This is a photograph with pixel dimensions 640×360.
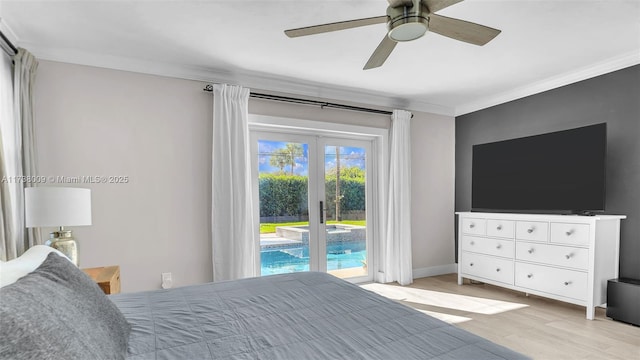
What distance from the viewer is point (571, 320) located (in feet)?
9.90

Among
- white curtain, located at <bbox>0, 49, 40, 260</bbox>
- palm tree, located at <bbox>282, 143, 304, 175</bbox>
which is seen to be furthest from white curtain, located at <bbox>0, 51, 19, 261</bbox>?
palm tree, located at <bbox>282, 143, 304, 175</bbox>

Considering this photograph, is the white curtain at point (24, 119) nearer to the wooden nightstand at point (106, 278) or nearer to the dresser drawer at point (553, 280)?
the wooden nightstand at point (106, 278)

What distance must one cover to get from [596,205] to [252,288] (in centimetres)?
343

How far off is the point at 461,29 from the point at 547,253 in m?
2.74

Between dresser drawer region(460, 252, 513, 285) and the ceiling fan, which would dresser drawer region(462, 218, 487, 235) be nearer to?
dresser drawer region(460, 252, 513, 285)

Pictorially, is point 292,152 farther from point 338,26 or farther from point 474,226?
point 474,226

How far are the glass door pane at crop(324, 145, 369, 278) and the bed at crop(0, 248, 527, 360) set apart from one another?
2600 mm

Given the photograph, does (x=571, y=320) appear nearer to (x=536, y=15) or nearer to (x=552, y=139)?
(x=552, y=139)

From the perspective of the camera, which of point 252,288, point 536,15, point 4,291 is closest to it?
point 4,291

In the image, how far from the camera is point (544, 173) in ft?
11.9

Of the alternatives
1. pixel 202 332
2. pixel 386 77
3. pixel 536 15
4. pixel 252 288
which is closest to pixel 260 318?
pixel 202 332

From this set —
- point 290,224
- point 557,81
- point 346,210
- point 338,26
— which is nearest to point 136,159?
point 290,224

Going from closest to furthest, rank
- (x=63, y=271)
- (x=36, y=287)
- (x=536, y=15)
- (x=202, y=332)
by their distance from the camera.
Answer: (x=36, y=287) → (x=63, y=271) → (x=202, y=332) → (x=536, y=15)

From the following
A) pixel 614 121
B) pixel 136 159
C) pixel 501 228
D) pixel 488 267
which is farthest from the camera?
pixel 488 267
